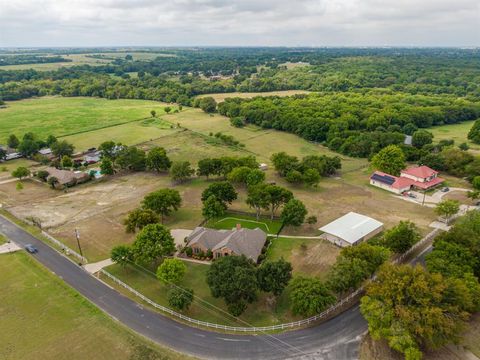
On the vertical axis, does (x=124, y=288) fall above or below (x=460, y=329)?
→ below

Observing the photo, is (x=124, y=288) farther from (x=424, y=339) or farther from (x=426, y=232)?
(x=426, y=232)

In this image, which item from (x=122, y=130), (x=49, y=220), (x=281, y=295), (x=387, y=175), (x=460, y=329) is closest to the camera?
(x=460, y=329)

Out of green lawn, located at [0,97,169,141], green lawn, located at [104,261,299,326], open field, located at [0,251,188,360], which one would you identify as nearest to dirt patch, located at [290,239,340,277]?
green lawn, located at [104,261,299,326]

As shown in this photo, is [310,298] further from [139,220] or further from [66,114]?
[66,114]

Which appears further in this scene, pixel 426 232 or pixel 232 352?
pixel 426 232

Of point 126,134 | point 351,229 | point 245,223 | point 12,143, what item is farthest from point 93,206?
point 126,134

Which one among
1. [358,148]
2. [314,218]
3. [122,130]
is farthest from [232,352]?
[122,130]

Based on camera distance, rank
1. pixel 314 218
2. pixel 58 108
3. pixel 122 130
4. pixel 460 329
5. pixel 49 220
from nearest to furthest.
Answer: pixel 460 329 < pixel 314 218 < pixel 49 220 < pixel 122 130 < pixel 58 108

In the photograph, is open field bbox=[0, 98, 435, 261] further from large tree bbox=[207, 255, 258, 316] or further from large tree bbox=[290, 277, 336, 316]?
large tree bbox=[207, 255, 258, 316]
